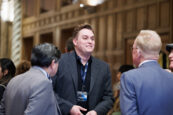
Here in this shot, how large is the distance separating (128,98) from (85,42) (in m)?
0.95

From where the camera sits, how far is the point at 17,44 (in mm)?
9953

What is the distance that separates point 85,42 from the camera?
2.52 metres

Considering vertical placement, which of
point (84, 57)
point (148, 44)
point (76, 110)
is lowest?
point (76, 110)

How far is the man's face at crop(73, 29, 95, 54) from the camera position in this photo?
8.25 ft

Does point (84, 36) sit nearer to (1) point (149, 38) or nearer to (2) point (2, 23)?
(1) point (149, 38)

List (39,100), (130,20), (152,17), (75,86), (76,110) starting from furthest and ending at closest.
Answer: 1. (130,20)
2. (152,17)
3. (75,86)
4. (76,110)
5. (39,100)

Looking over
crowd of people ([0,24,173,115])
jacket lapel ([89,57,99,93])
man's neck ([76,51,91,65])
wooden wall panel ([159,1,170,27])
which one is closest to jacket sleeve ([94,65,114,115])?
jacket lapel ([89,57,99,93])

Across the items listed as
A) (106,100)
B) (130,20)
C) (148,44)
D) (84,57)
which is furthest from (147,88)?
(130,20)

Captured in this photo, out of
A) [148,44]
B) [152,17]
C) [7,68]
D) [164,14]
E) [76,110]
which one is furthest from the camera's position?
[152,17]

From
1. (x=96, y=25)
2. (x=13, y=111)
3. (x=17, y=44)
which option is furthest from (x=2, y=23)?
(x=13, y=111)

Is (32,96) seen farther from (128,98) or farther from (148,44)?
(148,44)

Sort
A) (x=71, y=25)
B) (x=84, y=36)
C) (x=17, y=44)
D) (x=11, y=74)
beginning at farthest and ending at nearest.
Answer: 1. (x=17, y=44)
2. (x=71, y=25)
3. (x=11, y=74)
4. (x=84, y=36)

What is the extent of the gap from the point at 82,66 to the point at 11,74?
2.80 feet

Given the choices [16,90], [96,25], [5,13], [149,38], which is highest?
[5,13]
